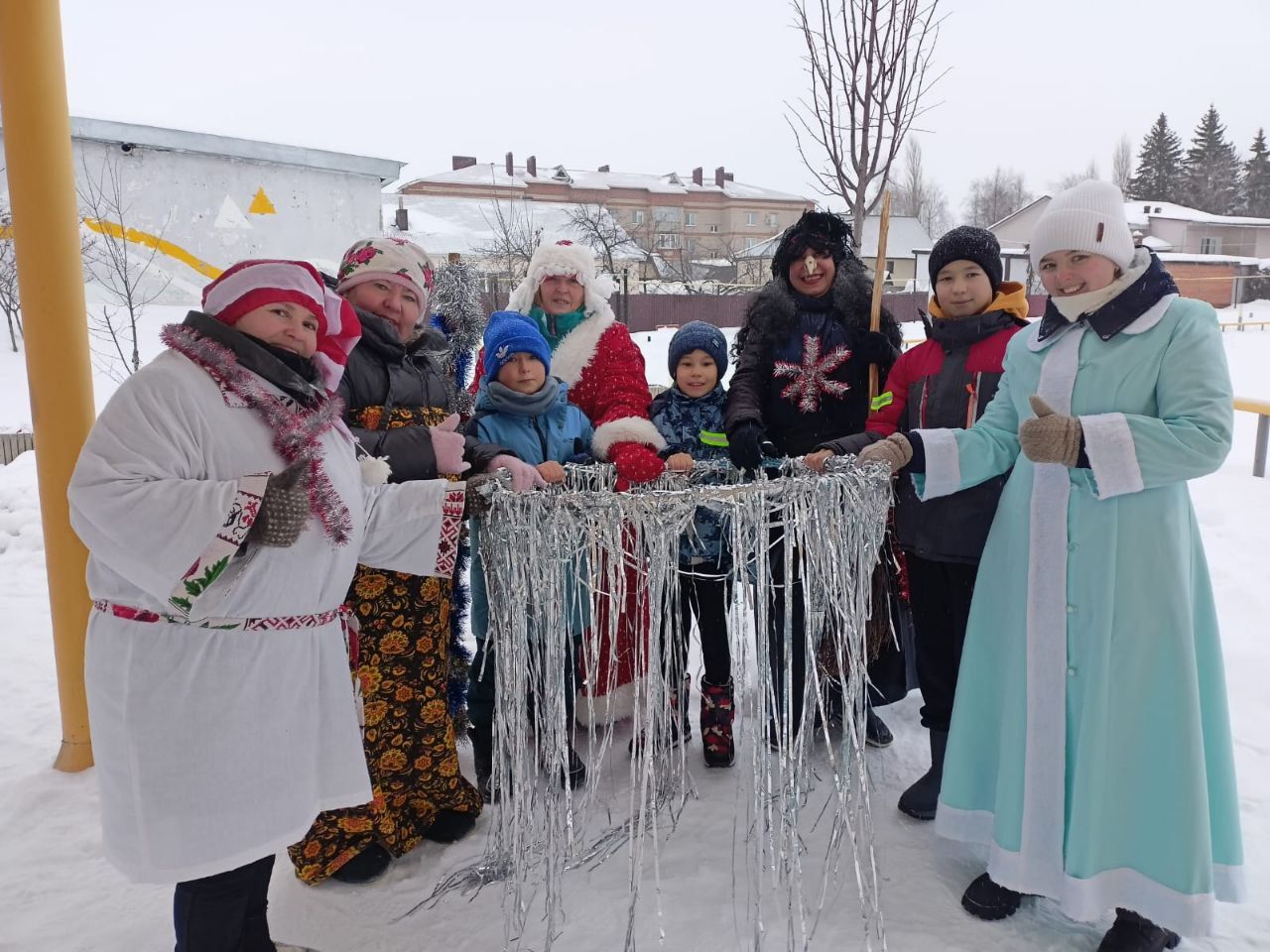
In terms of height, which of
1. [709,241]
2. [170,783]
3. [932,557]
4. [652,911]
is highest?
[709,241]

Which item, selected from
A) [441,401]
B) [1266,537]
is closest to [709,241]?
[1266,537]

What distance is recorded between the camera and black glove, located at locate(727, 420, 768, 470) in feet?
7.88

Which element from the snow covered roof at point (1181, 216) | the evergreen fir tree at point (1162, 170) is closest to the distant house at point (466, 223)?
the snow covered roof at point (1181, 216)

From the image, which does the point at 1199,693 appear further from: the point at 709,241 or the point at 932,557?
the point at 709,241

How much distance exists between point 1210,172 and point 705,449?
48.8 meters

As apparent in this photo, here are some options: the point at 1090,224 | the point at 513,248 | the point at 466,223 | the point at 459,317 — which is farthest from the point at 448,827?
the point at 466,223

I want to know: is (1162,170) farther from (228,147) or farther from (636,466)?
(636,466)

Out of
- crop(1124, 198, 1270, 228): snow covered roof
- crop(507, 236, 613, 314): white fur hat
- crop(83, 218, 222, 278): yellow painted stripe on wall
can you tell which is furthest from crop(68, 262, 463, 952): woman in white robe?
crop(1124, 198, 1270, 228): snow covered roof

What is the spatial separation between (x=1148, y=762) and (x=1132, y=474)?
63 centimetres

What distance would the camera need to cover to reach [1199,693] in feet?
5.65

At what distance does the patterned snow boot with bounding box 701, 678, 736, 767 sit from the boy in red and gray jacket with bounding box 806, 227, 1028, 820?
580 mm

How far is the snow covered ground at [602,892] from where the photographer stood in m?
1.93

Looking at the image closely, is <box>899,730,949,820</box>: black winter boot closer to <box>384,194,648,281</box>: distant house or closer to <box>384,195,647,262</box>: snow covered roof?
<box>384,194,648,281</box>: distant house

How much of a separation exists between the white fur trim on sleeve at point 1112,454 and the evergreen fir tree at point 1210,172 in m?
47.3
